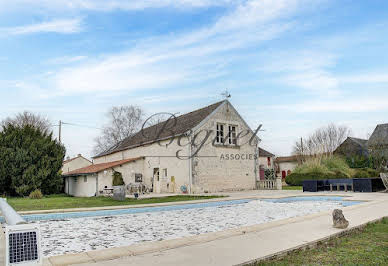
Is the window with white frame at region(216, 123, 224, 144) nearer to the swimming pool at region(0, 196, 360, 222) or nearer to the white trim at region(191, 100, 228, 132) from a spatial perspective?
the white trim at region(191, 100, 228, 132)

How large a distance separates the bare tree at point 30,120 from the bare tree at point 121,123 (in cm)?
717

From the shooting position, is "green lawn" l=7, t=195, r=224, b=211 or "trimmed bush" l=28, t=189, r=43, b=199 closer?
"green lawn" l=7, t=195, r=224, b=211

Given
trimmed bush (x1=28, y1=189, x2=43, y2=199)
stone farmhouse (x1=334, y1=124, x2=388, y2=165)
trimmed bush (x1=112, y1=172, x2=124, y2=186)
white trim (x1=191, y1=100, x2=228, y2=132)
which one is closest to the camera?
trimmed bush (x1=28, y1=189, x2=43, y2=199)

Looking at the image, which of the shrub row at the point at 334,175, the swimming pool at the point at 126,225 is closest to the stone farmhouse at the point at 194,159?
the shrub row at the point at 334,175

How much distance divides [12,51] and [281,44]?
11.8 m

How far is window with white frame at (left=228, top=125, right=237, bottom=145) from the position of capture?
70.7 feet

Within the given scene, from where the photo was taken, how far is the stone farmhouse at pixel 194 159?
63.1ft

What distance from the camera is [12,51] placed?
39.9ft

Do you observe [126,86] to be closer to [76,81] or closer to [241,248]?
[76,81]

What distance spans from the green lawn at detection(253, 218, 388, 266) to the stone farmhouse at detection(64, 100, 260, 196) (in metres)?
13.8

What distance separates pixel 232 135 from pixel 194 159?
430cm

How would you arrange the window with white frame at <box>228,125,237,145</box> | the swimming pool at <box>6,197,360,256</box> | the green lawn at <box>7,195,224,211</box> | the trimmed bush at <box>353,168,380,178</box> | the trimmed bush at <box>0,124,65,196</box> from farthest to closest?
the window with white frame at <box>228,125,237,145</box> < the trimmed bush at <box>353,168,380,178</box> < the trimmed bush at <box>0,124,65,196</box> < the green lawn at <box>7,195,224,211</box> < the swimming pool at <box>6,197,360,256</box>

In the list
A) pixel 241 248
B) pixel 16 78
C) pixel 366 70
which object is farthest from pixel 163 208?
pixel 366 70

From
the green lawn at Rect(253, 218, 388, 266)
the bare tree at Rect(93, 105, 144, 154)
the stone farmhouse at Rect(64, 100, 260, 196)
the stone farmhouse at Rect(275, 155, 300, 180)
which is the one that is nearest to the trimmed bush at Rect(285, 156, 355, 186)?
the stone farmhouse at Rect(64, 100, 260, 196)
